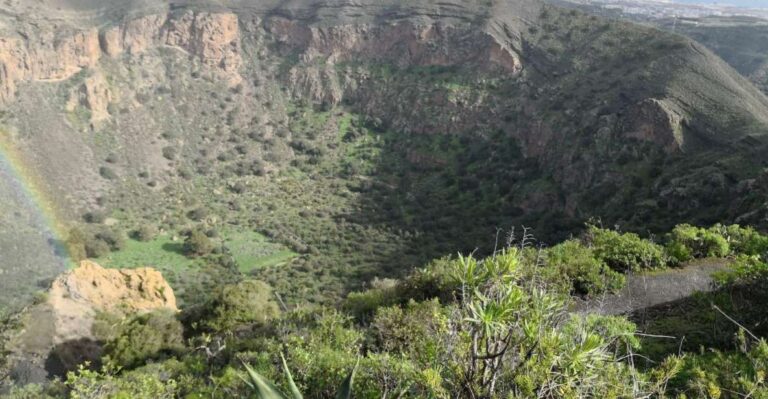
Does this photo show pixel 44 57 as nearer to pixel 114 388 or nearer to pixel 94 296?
pixel 94 296

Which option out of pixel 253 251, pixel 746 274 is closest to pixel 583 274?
pixel 746 274

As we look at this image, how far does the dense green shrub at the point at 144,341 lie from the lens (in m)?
16.8

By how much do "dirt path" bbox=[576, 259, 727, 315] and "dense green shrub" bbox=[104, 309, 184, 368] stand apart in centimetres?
1306

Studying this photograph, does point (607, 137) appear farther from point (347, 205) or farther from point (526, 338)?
point (526, 338)

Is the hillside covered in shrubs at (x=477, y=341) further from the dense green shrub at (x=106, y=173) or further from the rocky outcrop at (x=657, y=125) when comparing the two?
the dense green shrub at (x=106, y=173)

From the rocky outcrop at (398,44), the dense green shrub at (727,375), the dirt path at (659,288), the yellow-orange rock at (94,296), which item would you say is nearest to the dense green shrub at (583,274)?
the dirt path at (659,288)

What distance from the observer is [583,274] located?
1196cm

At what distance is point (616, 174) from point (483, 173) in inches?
464

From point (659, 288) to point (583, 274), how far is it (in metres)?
1.67

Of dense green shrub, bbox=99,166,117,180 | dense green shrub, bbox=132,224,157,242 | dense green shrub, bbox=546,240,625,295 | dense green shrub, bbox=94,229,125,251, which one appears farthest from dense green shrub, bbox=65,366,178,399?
dense green shrub, bbox=99,166,117,180

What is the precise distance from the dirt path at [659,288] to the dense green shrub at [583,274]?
27cm

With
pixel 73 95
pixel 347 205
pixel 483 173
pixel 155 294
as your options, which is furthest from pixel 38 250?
pixel 483 173

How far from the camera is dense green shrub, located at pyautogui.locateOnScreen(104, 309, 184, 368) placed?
16828mm

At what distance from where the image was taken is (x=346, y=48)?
200 feet
